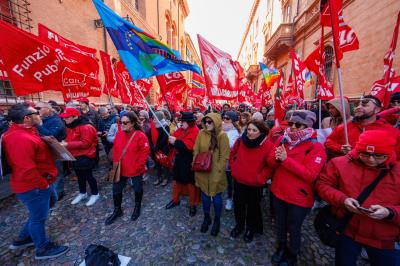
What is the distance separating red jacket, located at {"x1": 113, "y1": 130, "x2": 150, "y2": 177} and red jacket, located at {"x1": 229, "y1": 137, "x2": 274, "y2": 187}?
5.48 feet

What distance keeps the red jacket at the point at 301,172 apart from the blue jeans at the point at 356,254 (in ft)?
1.43

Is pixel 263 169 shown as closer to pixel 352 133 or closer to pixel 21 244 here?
pixel 352 133

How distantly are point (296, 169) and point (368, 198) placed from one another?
60 cm

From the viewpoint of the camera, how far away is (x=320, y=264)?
2.41 m

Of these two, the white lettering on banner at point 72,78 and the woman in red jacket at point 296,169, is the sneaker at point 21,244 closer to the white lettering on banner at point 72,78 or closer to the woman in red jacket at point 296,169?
the white lettering on banner at point 72,78

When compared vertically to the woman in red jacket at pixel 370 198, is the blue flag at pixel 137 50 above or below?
above

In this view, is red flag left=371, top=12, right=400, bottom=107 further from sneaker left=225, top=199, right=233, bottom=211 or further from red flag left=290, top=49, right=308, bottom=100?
sneaker left=225, top=199, right=233, bottom=211

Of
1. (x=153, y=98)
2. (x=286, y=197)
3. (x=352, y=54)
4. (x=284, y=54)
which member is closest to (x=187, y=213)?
(x=286, y=197)

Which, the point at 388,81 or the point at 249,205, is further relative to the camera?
the point at 388,81

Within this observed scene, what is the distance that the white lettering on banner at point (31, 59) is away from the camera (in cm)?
328

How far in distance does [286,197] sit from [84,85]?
578 cm

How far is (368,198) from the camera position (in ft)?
5.12

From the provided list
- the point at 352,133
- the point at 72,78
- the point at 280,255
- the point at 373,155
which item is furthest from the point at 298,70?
the point at 72,78

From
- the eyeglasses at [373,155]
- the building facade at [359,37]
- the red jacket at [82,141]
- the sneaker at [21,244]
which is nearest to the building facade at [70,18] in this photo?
the red jacket at [82,141]
